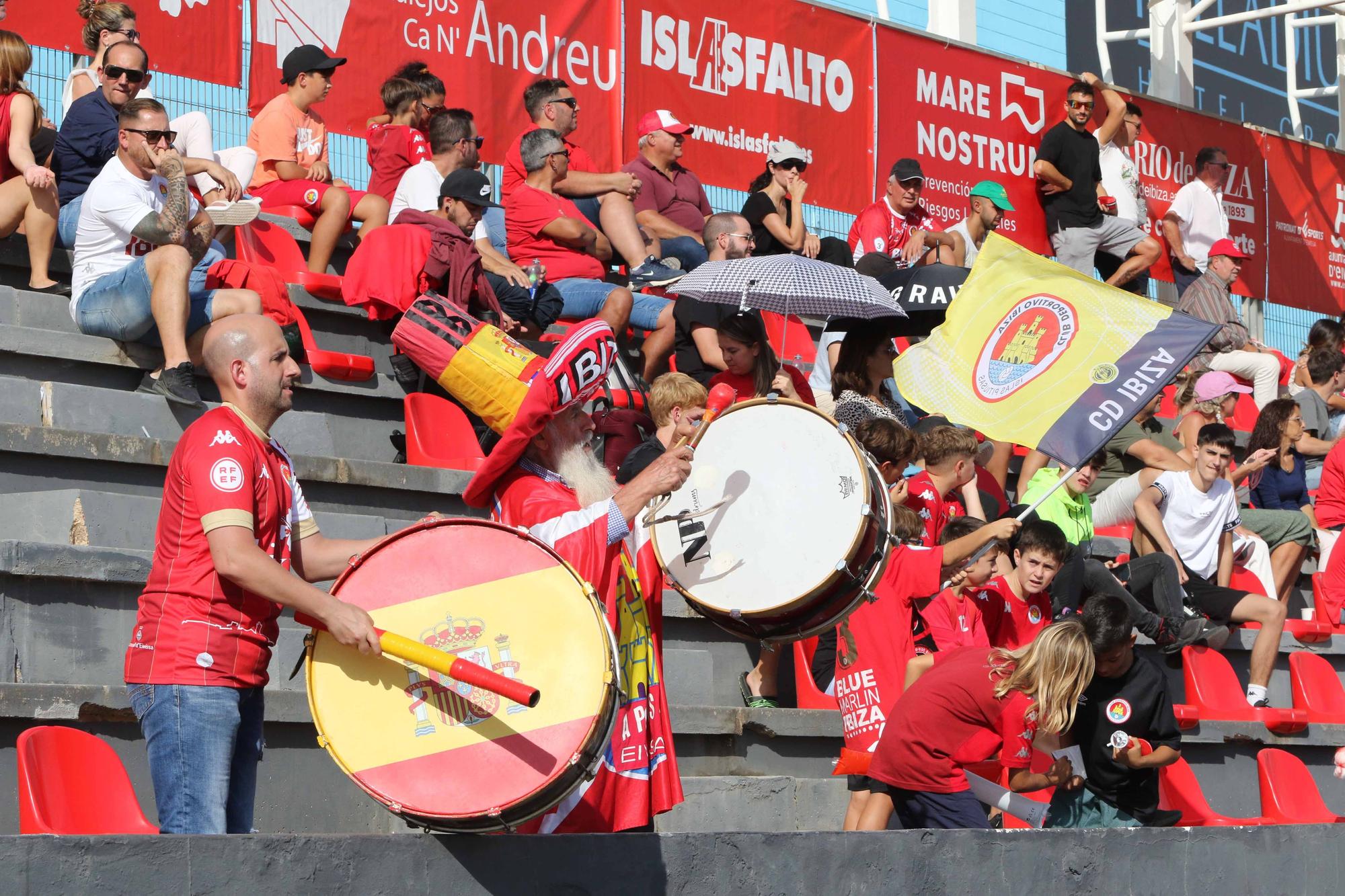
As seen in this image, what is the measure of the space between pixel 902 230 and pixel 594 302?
10.5 ft

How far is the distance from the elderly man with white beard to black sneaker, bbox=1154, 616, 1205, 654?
4730mm

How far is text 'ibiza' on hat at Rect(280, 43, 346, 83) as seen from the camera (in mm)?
9242

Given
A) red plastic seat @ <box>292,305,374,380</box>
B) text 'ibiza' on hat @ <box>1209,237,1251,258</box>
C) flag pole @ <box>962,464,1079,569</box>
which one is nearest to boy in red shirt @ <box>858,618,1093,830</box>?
flag pole @ <box>962,464,1079,569</box>

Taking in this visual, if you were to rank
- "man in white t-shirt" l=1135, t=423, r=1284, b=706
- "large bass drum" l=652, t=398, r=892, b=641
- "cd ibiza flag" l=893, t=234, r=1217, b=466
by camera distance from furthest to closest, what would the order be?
"man in white t-shirt" l=1135, t=423, r=1284, b=706, "cd ibiza flag" l=893, t=234, r=1217, b=466, "large bass drum" l=652, t=398, r=892, b=641

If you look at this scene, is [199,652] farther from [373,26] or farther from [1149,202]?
[1149,202]

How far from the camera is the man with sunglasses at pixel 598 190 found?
9.88 meters

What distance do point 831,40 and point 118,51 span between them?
5.78m

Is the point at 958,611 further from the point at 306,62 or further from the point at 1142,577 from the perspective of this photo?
the point at 306,62

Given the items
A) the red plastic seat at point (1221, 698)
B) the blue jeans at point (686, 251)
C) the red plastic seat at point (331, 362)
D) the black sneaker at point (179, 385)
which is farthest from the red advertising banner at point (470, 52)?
the red plastic seat at point (1221, 698)

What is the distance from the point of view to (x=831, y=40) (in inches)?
485

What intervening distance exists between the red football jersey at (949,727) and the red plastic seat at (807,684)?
4.69 feet

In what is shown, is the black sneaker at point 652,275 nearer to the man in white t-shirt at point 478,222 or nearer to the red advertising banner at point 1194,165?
the man in white t-shirt at point 478,222

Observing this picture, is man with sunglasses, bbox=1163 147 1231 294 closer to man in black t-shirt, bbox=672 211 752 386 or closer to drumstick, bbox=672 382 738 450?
man in black t-shirt, bbox=672 211 752 386

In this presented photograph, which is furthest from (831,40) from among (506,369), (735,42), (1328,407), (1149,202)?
(506,369)
